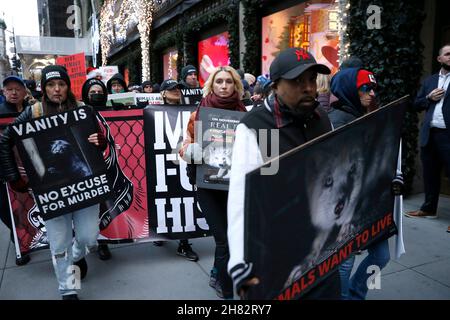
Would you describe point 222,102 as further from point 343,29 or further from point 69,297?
point 343,29

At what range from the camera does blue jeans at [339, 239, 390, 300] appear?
253 cm

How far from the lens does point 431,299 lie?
9.78 feet

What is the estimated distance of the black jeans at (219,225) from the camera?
2.79 m

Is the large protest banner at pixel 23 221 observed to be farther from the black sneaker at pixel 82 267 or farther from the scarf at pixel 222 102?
the scarf at pixel 222 102

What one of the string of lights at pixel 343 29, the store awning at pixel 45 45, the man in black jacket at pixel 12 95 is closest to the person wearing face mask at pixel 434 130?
the string of lights at pixel 343 29

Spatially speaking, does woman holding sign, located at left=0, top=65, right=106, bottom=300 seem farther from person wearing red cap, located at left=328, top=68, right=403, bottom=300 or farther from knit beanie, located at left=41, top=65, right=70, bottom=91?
person wearing red cap, located at left=328, top=68, right=403, bottom=300

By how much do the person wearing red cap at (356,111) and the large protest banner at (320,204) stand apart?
0.41 meters

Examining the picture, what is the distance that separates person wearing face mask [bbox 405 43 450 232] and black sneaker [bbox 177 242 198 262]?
2.95 metres

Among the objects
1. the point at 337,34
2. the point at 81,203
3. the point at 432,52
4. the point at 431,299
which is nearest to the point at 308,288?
the point at 431,299

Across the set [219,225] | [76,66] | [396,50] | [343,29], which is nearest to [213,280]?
[219,225]

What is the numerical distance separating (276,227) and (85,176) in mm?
A: 2148

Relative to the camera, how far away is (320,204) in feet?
5.46

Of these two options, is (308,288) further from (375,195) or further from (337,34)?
(337,34)

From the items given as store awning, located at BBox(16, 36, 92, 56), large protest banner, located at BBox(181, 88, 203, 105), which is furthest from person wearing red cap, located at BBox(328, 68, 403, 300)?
store awning, located at BBox(16, 36, 92, 56)
